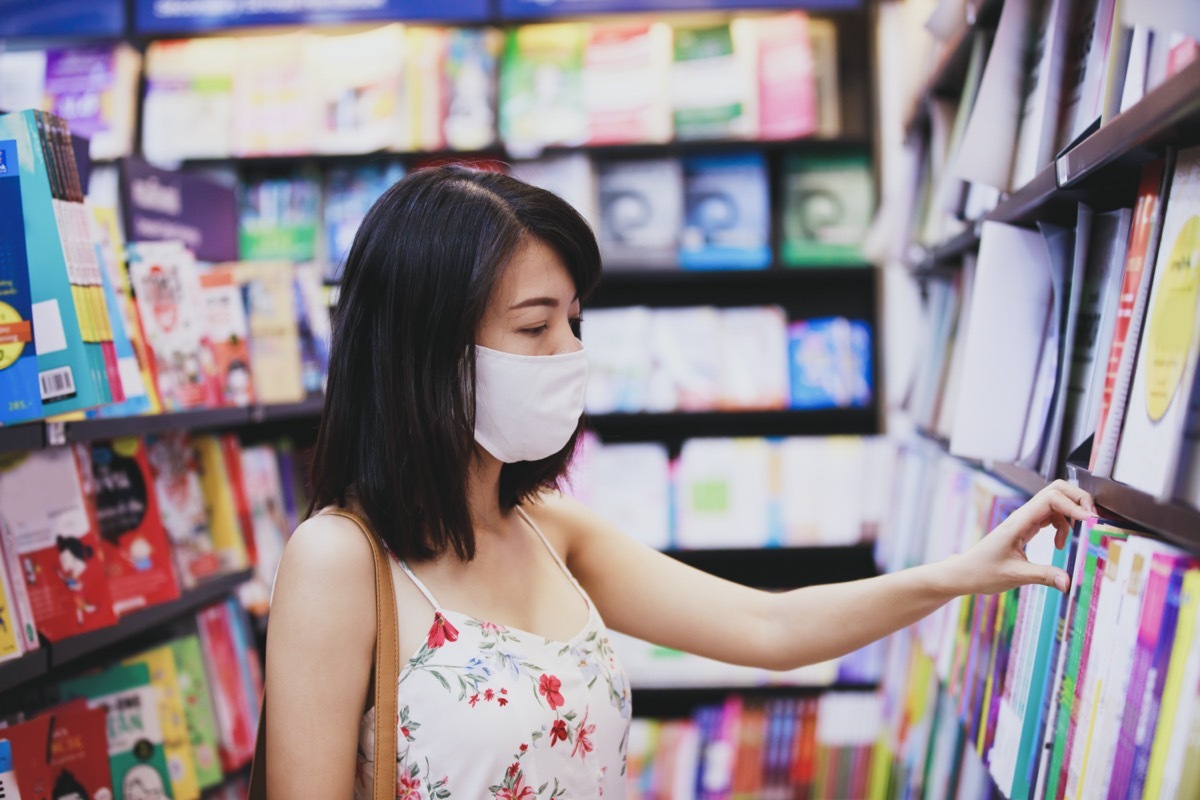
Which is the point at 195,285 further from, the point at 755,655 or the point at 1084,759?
the point at 1084,759

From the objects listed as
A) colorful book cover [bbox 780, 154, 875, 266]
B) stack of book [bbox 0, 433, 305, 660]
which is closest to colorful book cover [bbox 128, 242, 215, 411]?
stack of book [bbox 0, 433, 305, 660]

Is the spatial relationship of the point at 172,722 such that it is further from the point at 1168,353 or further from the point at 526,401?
the point at 1168,353

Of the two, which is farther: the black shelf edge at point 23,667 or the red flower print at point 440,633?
the black shelf edge at point 23,667

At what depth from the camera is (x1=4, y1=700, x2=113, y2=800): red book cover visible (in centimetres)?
133

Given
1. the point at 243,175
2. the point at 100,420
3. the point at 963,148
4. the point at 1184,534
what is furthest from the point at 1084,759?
the point at 243,175

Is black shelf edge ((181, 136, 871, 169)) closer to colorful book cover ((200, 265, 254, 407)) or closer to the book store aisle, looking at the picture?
the book store aisle

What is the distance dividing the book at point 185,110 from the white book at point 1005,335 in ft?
8.82

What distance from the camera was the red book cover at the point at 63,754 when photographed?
133cm

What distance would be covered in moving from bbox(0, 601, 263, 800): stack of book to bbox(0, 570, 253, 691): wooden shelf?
6 centimetres

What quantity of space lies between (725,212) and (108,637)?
91.1 inches

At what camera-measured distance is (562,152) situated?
323 centimetres

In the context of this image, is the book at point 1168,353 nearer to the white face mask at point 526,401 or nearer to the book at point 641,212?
the white face mask at point 526,401

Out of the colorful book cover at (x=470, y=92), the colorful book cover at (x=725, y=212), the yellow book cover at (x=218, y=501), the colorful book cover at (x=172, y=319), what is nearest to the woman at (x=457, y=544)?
the colorful book cover at (x=172, y=319)

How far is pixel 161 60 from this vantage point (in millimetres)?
3375
